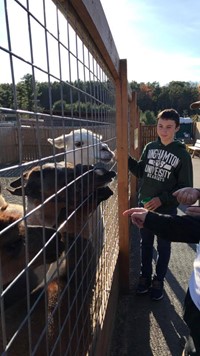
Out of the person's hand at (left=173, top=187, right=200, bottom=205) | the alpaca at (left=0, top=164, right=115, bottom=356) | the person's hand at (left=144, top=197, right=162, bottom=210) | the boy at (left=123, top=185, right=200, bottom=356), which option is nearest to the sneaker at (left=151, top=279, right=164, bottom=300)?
the person's hand at (left=144, top=197, right=162, bottom=210)

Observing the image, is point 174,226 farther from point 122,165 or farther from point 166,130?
point 122,165

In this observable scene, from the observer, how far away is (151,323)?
336 cm

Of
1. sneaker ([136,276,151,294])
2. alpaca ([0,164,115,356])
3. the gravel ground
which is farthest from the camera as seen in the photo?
sneaker ([136,276,151,294])

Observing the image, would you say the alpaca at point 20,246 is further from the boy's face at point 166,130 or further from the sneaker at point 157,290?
the sneaker at point 157,290

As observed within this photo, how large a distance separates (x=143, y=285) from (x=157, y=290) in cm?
18

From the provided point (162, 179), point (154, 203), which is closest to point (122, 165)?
point (162, 179)

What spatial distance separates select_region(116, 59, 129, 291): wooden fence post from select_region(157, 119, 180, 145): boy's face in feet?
1.24

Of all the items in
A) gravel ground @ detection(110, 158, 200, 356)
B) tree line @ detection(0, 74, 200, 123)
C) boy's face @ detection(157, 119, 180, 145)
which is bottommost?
gravel ground @ detection(110, 158, 200, 356)

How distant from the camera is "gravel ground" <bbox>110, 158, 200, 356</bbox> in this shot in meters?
2.98

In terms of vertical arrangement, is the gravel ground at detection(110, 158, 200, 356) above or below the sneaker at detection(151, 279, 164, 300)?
below

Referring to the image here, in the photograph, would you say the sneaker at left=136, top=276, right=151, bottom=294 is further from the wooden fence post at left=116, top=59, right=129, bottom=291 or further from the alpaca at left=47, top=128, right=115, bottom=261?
the alpaca at left=47, top=128, right=115, bottom=261

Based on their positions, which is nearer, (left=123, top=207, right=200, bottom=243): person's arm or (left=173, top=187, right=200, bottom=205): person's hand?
(left=123, top=207, right=200, bottom=243): person's arm

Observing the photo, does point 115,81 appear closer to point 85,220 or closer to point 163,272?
Answer: point 85,220

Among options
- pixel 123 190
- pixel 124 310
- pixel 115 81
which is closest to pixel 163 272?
pixel 124 310
